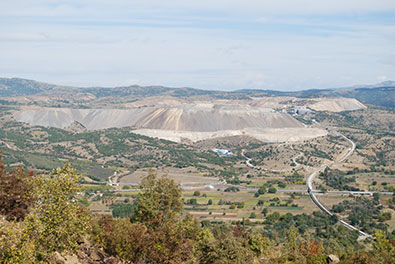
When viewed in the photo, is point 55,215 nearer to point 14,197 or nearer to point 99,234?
point 99,234

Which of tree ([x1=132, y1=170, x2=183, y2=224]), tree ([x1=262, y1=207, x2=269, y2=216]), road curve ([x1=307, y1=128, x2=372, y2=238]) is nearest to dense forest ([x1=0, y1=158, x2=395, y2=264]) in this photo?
tree ([x1=132, y1=170, x2=183, y2=224])

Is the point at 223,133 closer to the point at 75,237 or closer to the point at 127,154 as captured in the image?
the point at 127,154

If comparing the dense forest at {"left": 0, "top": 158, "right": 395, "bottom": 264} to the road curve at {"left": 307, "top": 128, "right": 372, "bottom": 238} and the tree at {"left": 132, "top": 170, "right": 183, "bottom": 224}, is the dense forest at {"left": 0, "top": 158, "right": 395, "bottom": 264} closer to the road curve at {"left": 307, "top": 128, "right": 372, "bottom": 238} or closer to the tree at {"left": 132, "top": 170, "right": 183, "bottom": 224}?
the tree at {"left": 132, "top": 170, "right": 183, "bottom": 224}

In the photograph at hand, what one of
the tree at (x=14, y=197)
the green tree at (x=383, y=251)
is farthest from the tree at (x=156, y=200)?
the green tree at (x=383, y=251)

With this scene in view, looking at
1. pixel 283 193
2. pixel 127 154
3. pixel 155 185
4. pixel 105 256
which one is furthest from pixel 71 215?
pixel 127 154

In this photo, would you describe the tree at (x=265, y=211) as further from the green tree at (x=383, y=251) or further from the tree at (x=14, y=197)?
the tree at (x=14, y=197)

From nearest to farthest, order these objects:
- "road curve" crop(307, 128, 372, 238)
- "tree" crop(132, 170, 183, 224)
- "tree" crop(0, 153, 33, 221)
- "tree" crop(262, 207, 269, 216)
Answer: "tree" crop(0, 153, 33, 221)
"tree" crop(132, 170, 183, 224)
"road curve" crop(307, 128, 372, 238)
"tree" crop(262, 207, 269, 216)

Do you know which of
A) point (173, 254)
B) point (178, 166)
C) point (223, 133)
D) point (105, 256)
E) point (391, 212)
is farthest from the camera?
point (223, 133)
